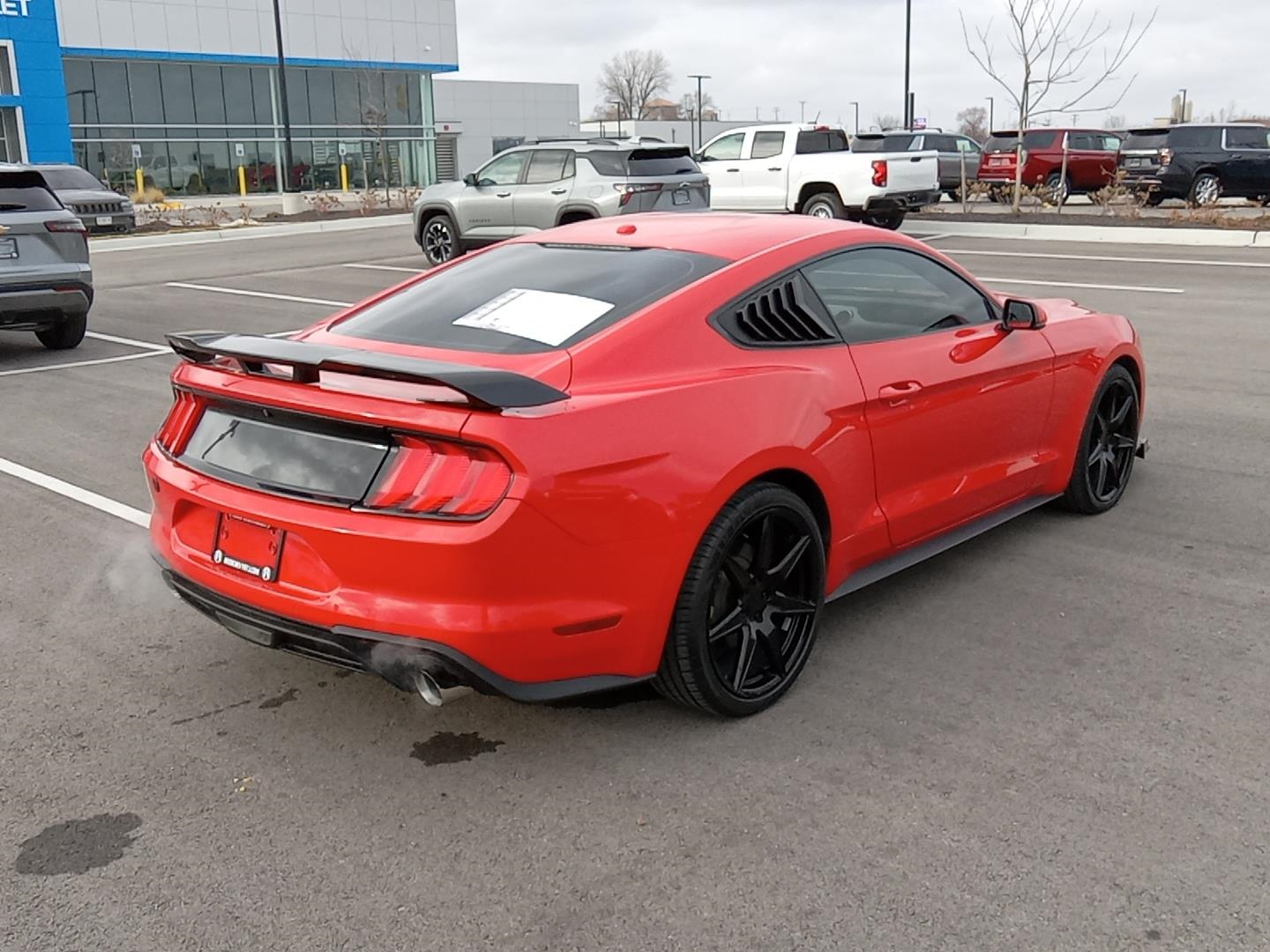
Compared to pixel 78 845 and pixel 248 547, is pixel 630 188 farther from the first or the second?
pixel 78 845

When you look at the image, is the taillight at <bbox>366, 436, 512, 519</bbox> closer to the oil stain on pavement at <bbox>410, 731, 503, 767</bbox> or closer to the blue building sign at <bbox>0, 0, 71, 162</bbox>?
the oil stain on pavement at <bbox>410, 731, 503, 767</bbox>

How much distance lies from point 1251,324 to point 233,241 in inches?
832

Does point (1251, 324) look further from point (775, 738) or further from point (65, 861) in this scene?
point (65, 861)

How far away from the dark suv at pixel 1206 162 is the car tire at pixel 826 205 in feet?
28.0

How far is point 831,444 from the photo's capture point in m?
4.00

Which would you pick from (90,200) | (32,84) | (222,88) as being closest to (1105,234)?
(90,200)

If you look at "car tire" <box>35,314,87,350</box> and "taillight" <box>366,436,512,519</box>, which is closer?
"taillight" <box>366,436,512,519</box>

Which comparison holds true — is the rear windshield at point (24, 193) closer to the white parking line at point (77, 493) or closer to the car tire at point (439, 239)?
the white parking line at point (77, 493)

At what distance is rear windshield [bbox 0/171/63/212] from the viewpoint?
1038cm

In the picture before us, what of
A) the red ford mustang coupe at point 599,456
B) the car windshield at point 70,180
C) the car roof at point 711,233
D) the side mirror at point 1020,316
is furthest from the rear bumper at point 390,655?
the car windshield at point 70,180

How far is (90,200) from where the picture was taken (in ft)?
83.9

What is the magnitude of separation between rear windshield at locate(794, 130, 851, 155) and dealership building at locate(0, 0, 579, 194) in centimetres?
2006

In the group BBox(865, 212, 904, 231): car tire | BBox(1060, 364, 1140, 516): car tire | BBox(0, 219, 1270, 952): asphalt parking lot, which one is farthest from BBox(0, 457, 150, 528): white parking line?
BBox(865, 212, 904, 231): car tire

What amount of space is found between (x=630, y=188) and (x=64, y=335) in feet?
26.9
